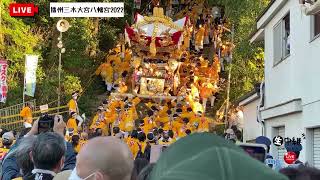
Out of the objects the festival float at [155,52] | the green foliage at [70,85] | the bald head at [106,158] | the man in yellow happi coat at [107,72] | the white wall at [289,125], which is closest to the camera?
the bald head at [106,158]

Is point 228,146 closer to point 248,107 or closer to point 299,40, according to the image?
point 299,40

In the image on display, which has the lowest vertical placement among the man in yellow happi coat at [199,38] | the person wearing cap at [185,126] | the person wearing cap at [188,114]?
the person wearing cap at [185,126]

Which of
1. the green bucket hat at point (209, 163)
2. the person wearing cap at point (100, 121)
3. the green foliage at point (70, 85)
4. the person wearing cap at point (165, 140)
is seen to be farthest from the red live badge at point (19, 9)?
the green bucket hat at point (209, 163)

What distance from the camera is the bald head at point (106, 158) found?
6.35 ft

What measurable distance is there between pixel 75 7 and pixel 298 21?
801cm

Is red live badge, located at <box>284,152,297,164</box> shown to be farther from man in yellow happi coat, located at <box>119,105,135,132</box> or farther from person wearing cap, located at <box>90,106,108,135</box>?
person wearing cap, located at <box>90,106,108,135</box>

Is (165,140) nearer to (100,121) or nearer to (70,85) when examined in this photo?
(100,121)

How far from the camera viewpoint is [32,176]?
310cm

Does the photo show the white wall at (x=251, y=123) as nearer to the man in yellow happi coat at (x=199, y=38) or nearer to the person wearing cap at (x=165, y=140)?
the person wearing cap at (x=165, y=140)

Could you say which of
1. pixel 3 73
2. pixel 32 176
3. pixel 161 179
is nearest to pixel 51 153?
pixel 32 176

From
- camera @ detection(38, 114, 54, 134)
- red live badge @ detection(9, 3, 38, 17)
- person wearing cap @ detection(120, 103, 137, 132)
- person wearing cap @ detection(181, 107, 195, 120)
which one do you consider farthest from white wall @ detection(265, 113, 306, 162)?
red live badge @ detection(9, 3, 38, 17)

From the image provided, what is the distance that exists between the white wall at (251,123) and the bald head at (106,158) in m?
13.4

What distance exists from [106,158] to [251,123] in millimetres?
14776

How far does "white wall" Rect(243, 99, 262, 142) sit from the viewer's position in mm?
15645
